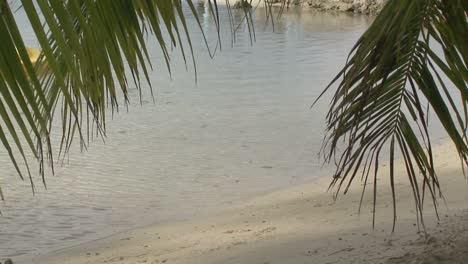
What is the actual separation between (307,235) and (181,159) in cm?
387

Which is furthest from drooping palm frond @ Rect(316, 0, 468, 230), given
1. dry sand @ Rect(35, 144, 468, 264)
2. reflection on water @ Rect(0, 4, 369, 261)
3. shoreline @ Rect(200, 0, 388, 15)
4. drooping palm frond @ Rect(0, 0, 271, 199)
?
shoreline @ Rect(200, 0, 388, 15)

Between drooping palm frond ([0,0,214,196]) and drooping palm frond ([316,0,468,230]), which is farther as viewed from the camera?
drooping palm frond ([316,0,468,230])

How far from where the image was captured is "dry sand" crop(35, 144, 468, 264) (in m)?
4.72

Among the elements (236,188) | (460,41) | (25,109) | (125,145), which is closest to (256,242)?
(236,188)

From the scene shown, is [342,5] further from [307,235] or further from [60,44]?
[60,44]

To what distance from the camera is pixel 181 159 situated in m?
9.52

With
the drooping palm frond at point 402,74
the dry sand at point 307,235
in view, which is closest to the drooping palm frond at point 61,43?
the drooping palm frond at point 402,74

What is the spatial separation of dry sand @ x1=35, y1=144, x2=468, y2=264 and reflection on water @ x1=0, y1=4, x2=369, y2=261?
1.56 ft

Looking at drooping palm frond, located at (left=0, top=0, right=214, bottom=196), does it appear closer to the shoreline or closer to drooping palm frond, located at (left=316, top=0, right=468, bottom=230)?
drooping palm frond, located at (left=316, top=0, right=468, bottom=230)

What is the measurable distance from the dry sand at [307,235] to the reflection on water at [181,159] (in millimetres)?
474

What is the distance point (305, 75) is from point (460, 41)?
12075 mm

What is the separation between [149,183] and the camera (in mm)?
8727

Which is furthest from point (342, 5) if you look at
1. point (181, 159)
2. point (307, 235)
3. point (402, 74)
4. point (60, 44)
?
point (60, 44)

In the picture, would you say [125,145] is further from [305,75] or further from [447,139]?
[305,75]
